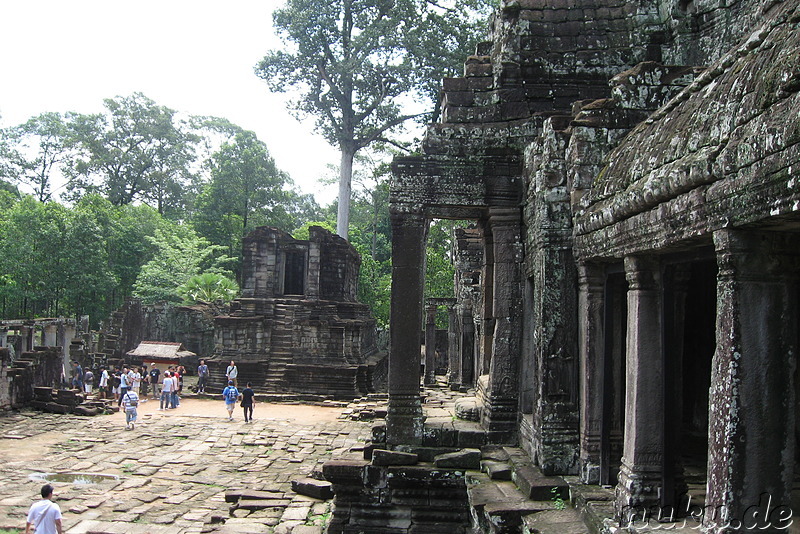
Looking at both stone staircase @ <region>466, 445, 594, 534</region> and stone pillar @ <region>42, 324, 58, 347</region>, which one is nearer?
stone staircase @ <region>466, 445, 594, 534</region>

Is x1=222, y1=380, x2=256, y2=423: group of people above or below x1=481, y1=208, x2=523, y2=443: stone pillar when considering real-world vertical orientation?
below

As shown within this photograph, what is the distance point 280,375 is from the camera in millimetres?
23844

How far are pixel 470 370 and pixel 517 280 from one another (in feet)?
34.4

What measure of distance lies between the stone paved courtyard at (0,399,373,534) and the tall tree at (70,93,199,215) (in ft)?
111

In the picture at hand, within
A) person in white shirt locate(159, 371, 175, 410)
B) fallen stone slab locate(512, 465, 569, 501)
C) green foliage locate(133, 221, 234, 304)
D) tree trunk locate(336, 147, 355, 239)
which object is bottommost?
person in white shirt locate(159, 371, 175, 410)

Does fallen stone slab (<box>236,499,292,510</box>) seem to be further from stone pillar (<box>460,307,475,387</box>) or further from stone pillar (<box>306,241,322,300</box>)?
stone pillar (<box>306,241,322,300</box>)

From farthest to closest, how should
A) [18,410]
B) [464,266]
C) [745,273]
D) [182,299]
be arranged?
[182,299] < [18,410] < [464,266] < [745,273]

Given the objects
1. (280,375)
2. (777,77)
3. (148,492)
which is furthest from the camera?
(280,375)

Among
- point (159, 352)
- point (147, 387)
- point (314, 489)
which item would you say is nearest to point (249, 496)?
point (314, 489)

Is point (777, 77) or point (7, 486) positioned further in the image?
point (7, 486)

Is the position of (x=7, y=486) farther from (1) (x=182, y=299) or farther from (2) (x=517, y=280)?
(1) (x=182, y=299)

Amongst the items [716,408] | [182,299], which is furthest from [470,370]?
[182,299]

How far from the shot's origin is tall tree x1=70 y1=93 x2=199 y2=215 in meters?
49.2

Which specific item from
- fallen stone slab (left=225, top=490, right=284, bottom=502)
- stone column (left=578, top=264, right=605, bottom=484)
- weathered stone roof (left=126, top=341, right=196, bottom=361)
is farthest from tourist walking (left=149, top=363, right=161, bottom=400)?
stone column (left=578, top=264, right=605, bottom=484)
